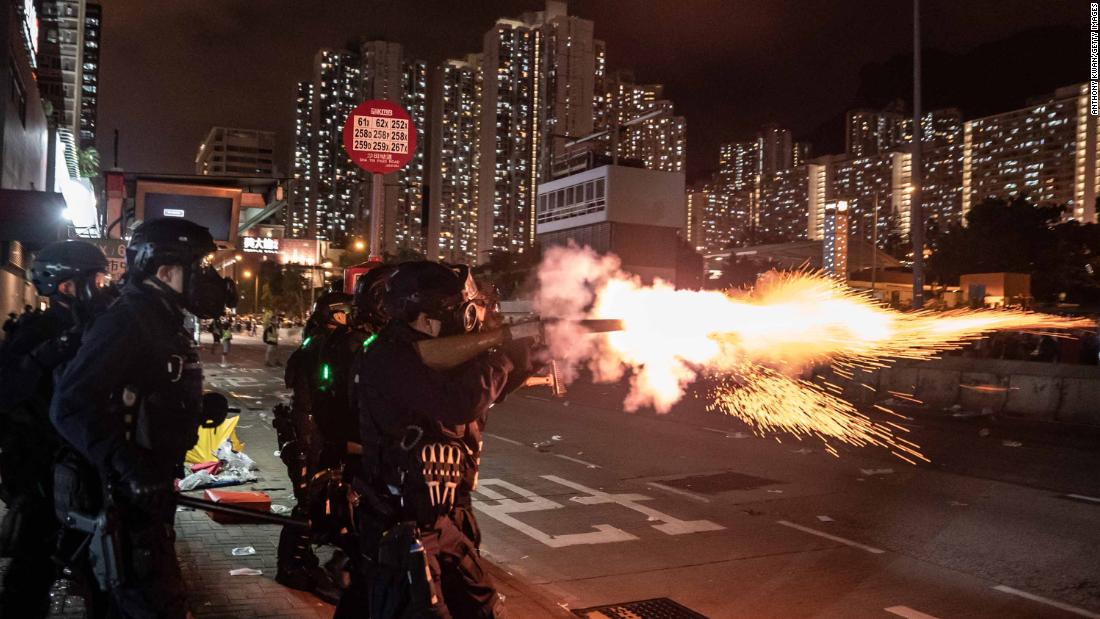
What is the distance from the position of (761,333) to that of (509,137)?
11409 centimetres

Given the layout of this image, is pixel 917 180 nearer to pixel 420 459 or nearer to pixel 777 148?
pixel 420 459

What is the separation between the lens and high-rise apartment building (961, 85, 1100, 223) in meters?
96.3

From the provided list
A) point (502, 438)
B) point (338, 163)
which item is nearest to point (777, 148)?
point (338, 163)

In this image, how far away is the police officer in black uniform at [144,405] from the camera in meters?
3.48

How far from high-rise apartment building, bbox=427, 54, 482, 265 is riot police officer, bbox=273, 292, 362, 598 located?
382ft

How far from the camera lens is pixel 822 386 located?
2178cm

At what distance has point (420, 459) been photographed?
144 inches

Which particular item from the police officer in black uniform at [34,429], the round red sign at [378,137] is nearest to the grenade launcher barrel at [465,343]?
the police officer in black uniform at [34,429]

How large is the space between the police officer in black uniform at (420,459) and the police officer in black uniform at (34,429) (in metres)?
1.83

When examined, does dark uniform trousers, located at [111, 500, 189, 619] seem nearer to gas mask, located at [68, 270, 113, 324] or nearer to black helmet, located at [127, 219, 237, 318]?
black helmet, located at [127, 219, 237, 318]

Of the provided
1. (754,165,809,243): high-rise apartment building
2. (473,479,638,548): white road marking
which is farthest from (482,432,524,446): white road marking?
(754,165,809,243): high-rise apartment building

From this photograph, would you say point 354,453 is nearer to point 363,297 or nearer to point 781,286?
point 363,297

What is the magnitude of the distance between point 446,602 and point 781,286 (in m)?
10.1

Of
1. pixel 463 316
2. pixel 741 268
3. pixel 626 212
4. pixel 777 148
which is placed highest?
pixel 777 148
